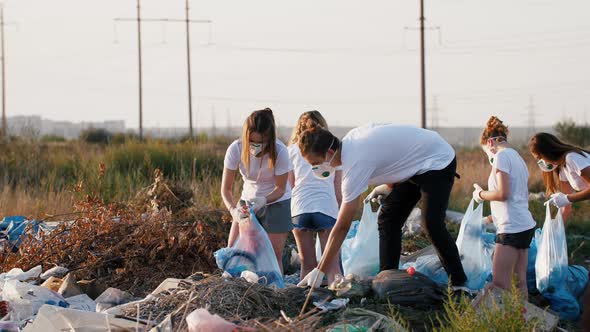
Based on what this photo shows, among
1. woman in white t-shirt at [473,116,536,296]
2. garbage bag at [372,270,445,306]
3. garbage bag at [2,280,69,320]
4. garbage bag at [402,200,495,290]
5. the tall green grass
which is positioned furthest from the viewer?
the tall green grass

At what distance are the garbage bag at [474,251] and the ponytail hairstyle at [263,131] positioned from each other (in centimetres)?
163

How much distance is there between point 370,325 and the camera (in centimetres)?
538

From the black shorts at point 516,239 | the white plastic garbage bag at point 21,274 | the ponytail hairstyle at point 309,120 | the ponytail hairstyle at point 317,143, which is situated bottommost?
the white plastic garbage bag at point 21,274

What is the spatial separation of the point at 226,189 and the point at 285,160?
570mm

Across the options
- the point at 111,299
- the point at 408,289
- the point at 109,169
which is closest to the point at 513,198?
the point at 408,289

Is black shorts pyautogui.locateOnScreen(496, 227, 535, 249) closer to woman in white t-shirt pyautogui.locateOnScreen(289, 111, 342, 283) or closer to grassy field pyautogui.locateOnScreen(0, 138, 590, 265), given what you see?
woman in white t-shirt pyautogui.locateOnScreen(289, 111, 342, 283)

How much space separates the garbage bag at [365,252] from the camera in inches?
278

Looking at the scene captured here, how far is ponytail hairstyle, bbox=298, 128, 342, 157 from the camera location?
5578mm

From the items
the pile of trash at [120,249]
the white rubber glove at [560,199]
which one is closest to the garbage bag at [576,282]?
the white rubber glove at [560,199]

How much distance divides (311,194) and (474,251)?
140cm

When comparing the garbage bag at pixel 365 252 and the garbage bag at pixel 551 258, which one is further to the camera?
the garbage bag at pixel 365 252

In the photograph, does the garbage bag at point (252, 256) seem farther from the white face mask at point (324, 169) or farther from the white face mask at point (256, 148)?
the white face mask at point (324, 169)

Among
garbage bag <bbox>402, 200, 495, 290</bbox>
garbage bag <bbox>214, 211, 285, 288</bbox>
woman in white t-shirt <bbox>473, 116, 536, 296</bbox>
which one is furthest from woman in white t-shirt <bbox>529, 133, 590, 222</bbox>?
garbage bag <bbox>214, 211, 285, 288</bbox>

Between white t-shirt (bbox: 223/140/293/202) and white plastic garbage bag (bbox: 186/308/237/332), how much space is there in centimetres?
231
